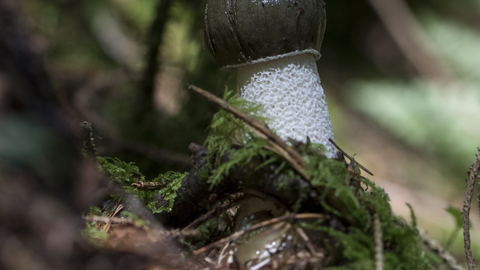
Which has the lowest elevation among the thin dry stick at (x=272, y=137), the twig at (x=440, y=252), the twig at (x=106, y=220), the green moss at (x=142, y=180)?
the twig at (x=440, y=252)

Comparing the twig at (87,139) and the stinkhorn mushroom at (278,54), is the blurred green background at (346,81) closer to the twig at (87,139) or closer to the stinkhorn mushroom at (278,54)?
the twig at (87,139)

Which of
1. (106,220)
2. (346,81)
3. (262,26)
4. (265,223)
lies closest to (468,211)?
(265,223)

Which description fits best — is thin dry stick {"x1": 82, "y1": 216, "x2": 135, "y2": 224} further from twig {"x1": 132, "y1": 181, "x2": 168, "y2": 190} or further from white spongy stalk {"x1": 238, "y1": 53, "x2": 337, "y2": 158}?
white spongy stalk {"x1": 238, "y1": 53, "x2": 337, "y2": 158}

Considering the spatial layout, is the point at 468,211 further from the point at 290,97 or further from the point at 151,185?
the point at 151,185

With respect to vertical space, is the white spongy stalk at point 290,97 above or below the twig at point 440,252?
above

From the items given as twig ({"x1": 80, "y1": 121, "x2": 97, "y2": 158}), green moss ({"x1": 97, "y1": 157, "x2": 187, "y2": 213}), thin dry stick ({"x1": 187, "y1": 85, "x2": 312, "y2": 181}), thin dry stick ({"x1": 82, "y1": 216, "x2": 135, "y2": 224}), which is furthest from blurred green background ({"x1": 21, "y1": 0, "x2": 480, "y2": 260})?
thin dry stick ({"x1": 187, "y1": 85, "x2": 312, "y2": 181})

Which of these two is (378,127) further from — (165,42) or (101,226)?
(101,226)

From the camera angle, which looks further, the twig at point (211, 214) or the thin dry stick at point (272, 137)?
the twig at point (211, 214)

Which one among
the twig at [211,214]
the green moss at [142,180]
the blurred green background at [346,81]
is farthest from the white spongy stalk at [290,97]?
the blurred green background at [346,81]
